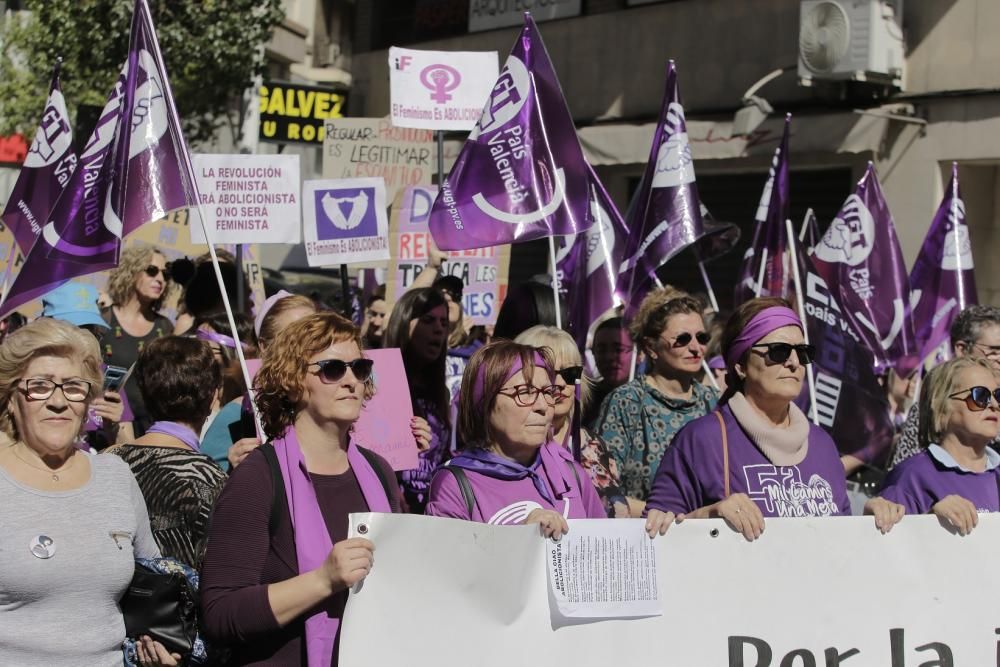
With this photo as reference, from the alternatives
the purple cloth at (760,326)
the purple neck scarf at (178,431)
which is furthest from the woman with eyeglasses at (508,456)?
the purple neck scarf at (178,431)

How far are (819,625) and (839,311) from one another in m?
3.37

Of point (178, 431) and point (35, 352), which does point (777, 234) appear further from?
point (35, 352)

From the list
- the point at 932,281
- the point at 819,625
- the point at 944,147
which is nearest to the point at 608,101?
the point at 944,147

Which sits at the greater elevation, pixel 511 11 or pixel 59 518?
pixel 511 11

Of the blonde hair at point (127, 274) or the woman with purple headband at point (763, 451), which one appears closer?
the woman with purple headband at point (763, 451)

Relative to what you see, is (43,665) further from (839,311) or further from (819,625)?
(839,311)

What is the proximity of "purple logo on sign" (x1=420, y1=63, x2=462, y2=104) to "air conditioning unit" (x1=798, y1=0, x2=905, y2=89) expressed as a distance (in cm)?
456

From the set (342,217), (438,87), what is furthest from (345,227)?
(438,87)

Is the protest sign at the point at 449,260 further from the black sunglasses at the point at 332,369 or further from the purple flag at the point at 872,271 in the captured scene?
the black sunglasses at the point at 332,369

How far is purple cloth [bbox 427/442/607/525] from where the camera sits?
3621 millimetres

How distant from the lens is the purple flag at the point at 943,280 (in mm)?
8164

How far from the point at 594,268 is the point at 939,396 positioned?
108 inches

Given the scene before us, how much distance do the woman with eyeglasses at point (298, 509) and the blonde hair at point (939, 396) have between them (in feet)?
6.58

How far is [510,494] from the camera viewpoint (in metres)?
3.70
